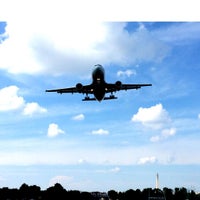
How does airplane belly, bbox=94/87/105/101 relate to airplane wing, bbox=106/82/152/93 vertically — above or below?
below

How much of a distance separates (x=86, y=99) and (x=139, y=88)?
39.1 ft

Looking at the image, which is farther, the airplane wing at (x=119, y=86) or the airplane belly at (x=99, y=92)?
the airplane wing at (x=119, y=86)

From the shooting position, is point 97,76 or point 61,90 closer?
point 97,76

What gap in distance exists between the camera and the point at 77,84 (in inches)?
3307

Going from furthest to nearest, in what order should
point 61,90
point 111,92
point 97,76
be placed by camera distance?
point 61,90 < point 111,92 < point 97,76

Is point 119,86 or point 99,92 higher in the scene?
point 119,86

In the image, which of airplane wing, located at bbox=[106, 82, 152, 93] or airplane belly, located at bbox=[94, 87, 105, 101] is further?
airplane wing, located at bbox=[106, 82, 152, 93]

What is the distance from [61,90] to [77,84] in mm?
9714

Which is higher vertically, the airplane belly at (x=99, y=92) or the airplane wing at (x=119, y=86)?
the airplane wing at (x=119, y=86)

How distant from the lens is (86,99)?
87.9m

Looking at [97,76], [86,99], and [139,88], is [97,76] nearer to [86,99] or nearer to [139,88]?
[86,99]

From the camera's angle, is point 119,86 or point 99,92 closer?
point 99,92

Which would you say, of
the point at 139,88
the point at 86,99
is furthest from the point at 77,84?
the point at 139,88

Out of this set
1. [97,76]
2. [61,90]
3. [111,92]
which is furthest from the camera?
[61,90]
